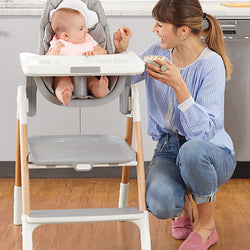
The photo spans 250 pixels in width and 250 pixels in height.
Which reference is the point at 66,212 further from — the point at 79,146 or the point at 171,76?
the point at 171,76

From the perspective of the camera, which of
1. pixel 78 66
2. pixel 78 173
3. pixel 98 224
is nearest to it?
pixel 78 66

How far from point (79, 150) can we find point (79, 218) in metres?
0.26

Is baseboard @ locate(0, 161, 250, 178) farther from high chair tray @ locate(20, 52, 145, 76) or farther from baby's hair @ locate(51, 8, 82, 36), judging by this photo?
high chair tray @ locate(20, 52, 145, 76)

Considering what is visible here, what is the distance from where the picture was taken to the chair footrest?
2.00 meters

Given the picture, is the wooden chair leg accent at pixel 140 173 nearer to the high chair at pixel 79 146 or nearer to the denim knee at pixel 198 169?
the high chair at pixel 79 146

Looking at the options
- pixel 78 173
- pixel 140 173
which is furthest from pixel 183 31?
pixel 78 173

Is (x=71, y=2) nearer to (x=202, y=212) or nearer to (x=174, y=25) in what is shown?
(x=174, y=25)

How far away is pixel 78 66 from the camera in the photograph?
1.94m

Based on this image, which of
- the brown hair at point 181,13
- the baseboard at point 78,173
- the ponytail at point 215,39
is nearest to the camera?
the brown hair at point 181,13

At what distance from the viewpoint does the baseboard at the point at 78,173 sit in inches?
128

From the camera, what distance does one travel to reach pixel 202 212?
2.29 metres

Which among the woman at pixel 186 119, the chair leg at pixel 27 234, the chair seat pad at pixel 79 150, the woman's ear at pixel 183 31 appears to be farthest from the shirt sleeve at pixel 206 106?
the chair leg at pixel 27 234

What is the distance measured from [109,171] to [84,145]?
41.1 inches

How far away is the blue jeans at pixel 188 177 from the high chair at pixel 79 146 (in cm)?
7
